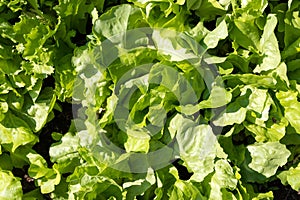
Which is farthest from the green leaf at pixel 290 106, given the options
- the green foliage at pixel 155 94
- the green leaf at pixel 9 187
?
the green leaf at pixel 9 187

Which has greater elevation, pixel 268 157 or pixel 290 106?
pixel 290 106

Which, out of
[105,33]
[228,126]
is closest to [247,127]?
[228,126]

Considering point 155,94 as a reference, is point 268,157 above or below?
below

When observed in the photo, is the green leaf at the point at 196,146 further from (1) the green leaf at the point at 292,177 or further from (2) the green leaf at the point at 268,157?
(1) the green leaf at the point at 292,177

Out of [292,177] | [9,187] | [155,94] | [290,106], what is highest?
[155,94]

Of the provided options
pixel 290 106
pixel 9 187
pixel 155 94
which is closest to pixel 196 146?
pixel 155 94

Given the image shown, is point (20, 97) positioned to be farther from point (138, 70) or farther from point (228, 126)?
point (228, 126)

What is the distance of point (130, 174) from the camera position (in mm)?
2008

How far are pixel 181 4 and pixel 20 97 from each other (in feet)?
2.24

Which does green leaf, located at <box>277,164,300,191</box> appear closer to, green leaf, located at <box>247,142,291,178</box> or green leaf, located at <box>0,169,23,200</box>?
green leaf, located at <box>247,142,291,178</box>

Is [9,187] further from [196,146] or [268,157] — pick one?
[268,157]

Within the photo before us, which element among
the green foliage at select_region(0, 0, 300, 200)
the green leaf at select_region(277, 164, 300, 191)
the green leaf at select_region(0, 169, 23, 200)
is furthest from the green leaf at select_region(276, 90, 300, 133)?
the green leaf at select_region(0, 169, 23, 200)

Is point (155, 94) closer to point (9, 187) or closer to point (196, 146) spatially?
point (196, 146)

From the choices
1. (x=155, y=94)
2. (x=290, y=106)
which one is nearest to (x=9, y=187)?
(x=155, y=94)
